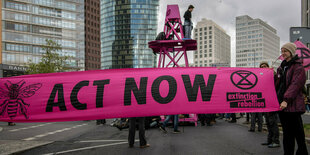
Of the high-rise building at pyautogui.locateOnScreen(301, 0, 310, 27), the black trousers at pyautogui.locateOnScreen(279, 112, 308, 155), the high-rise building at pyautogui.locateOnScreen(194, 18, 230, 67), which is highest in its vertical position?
the high-rise building at pyautogui.locateOnScreen(194, 18, 230, 67)

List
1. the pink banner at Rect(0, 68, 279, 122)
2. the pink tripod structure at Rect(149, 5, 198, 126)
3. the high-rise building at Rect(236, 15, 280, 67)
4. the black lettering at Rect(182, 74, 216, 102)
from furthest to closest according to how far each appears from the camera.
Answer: the high-rise building at Rect(236, 15, 280, 67) → the pink tripod structure at Rect(149, 5, 198, 126) → the black lettering at Rect(182, 74, 216, 102) → the pink banner at Rect(0, 68, 279, 122)

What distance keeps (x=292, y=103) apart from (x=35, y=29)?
72.4 metres

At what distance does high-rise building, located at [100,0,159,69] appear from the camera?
13438 cm

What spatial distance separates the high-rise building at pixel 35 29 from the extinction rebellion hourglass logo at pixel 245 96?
5638 cm

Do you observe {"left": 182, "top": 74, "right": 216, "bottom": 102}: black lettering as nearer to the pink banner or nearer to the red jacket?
the pink banner

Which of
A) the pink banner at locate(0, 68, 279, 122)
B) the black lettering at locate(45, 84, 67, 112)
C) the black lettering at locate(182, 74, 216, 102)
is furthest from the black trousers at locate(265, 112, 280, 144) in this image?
the black lettering at locate(45, 84, 67, 112)

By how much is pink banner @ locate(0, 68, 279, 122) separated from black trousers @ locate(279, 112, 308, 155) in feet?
3.64

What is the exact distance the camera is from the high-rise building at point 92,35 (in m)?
119

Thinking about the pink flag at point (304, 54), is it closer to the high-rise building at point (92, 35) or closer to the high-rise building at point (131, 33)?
the high-rise building at point (92, 35)

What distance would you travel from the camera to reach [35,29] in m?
67.9

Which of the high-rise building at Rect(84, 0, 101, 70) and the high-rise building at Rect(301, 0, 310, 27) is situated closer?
the high-rise building at Rect(301, 0, 310, 27)

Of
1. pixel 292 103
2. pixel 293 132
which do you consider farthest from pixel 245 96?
pixel 293 132

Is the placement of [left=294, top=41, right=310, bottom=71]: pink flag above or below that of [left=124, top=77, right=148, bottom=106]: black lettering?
above

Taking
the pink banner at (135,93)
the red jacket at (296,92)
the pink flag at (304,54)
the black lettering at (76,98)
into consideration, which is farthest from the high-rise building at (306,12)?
the black lettering at (76,98)
